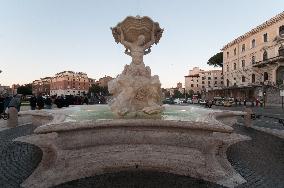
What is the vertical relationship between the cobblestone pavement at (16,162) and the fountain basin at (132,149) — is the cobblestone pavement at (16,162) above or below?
below

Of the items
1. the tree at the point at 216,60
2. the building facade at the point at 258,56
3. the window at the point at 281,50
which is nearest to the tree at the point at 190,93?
the tree at the point at 216,60

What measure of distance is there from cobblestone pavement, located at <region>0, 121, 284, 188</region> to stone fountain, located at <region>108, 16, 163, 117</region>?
8.78ft

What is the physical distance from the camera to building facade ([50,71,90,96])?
12554cm

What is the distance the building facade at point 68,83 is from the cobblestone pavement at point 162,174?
384ft

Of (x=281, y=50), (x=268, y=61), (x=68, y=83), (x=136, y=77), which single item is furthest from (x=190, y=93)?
(x=136, y=77)

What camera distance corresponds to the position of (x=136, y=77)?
30.4 ft

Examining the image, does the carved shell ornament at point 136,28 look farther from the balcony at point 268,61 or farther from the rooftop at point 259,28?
the rooftop at point 259,28

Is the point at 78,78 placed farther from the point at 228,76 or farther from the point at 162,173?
the point at 162,173

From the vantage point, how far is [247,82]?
5853cm

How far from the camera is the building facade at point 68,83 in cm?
12554

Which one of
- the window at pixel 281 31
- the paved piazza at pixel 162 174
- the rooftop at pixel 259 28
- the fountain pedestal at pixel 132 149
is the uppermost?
the rooftop at pixel 259 28

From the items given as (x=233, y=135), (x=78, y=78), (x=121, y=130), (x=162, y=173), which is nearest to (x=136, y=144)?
(x=121, y=130)

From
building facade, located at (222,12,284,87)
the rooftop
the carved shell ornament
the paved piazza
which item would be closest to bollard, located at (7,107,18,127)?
the paved piazza

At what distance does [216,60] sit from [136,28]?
7839 centimetres
